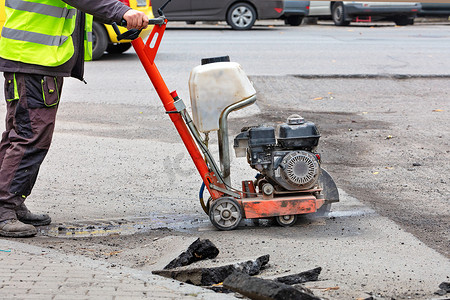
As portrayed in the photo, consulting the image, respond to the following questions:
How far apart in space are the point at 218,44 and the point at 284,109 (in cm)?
616

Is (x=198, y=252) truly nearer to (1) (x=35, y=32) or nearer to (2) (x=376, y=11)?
(1) (x=35, y=32)

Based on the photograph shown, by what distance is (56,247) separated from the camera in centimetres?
436

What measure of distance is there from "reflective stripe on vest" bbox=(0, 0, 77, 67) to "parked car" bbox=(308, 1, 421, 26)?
53.8 ft

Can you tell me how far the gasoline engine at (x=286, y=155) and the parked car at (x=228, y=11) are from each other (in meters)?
13.1

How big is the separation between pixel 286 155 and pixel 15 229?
182cm

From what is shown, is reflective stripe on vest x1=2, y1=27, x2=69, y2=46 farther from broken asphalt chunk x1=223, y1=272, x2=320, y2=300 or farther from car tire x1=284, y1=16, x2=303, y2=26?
car tire x1=284, y1=16, x2=303, y2=26

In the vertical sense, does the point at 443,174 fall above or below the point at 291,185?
below

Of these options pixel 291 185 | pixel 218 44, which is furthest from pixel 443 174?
pixel 218 44

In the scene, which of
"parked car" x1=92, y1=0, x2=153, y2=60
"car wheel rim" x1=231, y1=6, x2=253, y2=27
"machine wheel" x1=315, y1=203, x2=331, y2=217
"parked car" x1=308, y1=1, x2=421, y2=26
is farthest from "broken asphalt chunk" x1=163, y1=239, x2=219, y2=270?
"parked car" x1=308, y1=1, x2=421, y2=26

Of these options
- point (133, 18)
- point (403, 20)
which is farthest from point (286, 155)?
point (403, 20)

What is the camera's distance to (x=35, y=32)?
4.41 meters

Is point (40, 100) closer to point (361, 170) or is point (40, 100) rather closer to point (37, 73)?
point (37, 73)

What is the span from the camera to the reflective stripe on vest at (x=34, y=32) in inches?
173

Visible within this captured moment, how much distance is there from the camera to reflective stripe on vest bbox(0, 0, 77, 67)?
4398 mm
